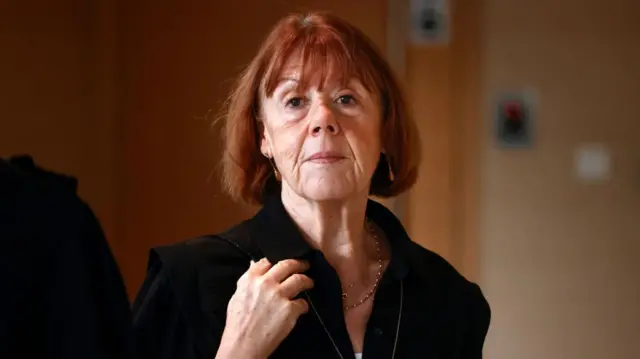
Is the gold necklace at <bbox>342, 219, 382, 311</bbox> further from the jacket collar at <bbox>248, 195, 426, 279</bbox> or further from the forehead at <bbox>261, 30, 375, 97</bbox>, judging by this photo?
the forehead at <bbox>261, 30, 375, 97</bbox>

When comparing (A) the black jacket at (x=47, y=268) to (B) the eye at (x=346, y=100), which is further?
(B) the eye at (x=346, y=100)

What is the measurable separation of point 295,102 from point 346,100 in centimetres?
8

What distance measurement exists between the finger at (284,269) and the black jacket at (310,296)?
0.07 ft

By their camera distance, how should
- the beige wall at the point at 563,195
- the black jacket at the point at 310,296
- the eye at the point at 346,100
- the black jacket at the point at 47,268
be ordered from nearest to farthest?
the black jacket at the point at 47,268 → the black jacket at the point at 310,296 → the eye at the point at 346,100 → the beige wall at the point at 563,195

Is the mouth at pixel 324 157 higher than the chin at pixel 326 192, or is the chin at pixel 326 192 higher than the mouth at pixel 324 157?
the mouth at pixel 324 157

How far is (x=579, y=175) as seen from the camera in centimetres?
218

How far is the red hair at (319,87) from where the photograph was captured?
1.13 m

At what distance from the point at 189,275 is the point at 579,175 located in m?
1.47

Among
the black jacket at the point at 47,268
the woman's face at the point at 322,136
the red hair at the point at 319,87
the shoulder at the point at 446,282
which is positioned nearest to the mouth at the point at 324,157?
the woman's face at the point at 322,136

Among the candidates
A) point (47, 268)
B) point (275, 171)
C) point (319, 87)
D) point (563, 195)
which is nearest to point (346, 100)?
point (319, 87)

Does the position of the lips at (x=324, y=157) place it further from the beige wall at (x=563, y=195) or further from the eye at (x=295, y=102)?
the beige wall at (x=563, y=195)

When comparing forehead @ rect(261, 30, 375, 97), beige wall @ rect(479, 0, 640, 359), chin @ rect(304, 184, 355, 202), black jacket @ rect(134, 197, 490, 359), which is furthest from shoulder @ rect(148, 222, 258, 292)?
beige wall @ rect(479, 0, 640, 359)

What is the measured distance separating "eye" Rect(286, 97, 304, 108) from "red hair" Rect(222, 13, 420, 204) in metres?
0.02

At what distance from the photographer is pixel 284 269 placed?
1.05 m
